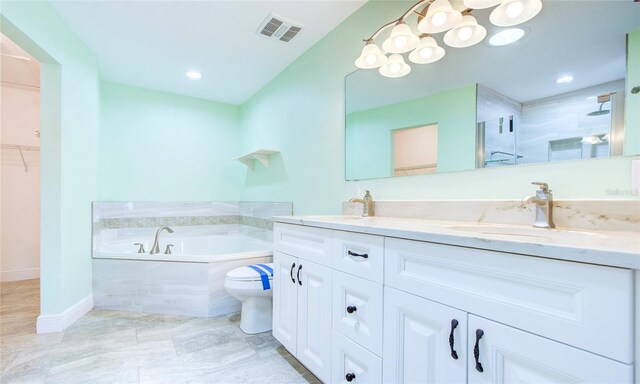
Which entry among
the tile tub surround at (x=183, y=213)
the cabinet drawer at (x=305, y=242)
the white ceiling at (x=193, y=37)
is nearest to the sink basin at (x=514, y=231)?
the cabinet drawer at (x=305, y=242)

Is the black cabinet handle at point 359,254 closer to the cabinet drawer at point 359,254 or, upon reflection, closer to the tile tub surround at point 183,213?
the cabinet drawer at point 359,254

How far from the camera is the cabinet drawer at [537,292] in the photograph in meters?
0.57

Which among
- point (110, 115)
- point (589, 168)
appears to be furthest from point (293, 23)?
point (110, 115)

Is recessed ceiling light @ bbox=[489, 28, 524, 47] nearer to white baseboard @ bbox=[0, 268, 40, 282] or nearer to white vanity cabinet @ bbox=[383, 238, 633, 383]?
white vanity cabinet @ bbox=[383, 238, 633, 383]

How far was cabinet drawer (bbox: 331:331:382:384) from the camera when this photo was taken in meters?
1.09

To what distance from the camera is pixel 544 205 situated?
1.09 meters

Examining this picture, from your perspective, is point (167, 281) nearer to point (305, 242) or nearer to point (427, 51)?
point (305, 242)

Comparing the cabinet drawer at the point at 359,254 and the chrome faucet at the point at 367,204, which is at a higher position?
the chrome faucet at the point at 367,204

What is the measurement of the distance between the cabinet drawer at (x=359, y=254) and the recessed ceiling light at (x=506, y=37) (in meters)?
1.06

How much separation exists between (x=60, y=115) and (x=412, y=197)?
2.58m

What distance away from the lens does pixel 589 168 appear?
1.07 metres

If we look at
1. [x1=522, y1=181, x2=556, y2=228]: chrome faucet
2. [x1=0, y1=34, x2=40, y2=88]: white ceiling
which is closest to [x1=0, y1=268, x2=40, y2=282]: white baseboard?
[x1=0, y1=34, x2=40, y2=88]: white ceiling

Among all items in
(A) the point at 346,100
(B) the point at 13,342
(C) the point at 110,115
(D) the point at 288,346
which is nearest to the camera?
(D) the point at 288,346

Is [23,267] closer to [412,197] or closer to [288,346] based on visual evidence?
[288,346]
